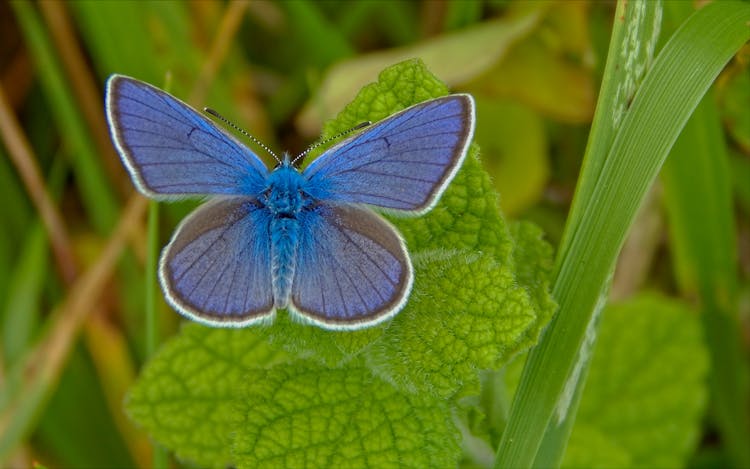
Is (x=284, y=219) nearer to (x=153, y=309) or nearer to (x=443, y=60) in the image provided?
(x=153, y=309)

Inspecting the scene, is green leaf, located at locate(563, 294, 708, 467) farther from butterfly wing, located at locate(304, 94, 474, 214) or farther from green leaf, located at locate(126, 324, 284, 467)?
butterfly wing, located at locate(304, 94, 474, 214)

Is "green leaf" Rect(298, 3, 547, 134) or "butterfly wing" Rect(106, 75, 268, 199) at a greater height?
"green leaf" Rect(298, 3, 547, 134)

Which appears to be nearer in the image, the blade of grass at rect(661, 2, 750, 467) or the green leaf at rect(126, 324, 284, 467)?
the green leaf at rect(126, 324, 284, 467)

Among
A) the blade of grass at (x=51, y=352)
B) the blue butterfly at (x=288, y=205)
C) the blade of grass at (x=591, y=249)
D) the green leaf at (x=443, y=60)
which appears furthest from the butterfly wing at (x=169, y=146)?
the blade of grass at (x=51, y=352)

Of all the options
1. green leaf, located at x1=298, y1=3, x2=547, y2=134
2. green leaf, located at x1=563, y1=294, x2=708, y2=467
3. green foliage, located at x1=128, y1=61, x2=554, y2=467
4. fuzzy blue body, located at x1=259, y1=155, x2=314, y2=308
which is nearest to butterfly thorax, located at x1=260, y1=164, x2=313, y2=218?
fuzzy blue body, located at x1=259, y1=155, x2=314, y2=308

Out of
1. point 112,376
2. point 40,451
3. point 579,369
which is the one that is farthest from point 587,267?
point 40,451

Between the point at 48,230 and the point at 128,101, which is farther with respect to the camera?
the point at 48,230

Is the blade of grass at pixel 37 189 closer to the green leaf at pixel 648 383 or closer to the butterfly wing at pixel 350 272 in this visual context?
the butterfly wing at pixel 350 272

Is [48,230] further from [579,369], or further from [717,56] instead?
[717,56]
